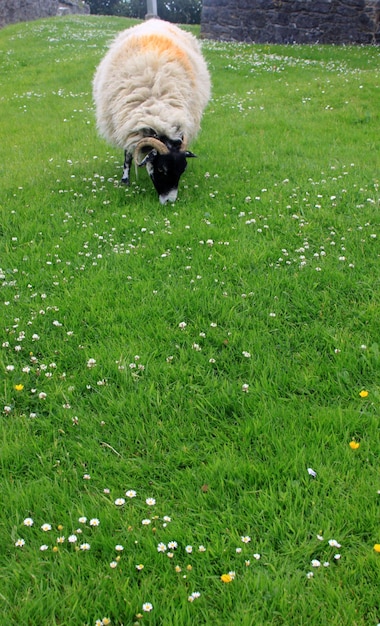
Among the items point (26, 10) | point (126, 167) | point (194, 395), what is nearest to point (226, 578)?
point (194, 395)

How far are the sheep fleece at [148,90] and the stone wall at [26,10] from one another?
3080 cm

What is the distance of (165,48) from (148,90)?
1.03m

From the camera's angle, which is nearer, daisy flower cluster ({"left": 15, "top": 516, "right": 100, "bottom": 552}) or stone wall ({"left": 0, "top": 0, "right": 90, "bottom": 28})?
daisy flower cluster ({"left": 15, "top": 516, "right": 100, "bottom": 552})

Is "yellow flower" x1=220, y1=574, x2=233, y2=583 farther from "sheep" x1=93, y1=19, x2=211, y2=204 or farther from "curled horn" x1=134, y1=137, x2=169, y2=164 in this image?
"curled horn" x1=134, y1=137, x2=169, y2=164

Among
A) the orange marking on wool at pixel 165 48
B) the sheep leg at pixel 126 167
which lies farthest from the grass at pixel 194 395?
the orange marking on wool at pixel 165 48

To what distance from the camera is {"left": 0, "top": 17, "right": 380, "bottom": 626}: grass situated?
99.1 inches

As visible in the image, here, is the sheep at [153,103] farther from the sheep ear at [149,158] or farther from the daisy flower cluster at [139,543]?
the daisy flower cluster at [139,543]

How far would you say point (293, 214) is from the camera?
6.41 metres

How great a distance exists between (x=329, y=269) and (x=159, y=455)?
108 inches

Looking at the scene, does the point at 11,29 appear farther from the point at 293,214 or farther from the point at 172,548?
the point at 172,548

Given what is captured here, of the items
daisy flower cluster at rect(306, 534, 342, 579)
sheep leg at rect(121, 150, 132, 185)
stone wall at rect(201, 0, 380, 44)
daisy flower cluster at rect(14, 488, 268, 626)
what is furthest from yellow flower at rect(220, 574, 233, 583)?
stone wall at rect(201, 0, 380, 44)

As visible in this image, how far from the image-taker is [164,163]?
6938 millimetres

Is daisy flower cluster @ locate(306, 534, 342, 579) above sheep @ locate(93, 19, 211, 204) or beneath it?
beneath

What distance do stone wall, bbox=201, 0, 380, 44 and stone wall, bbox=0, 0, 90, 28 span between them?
16.0 meters
